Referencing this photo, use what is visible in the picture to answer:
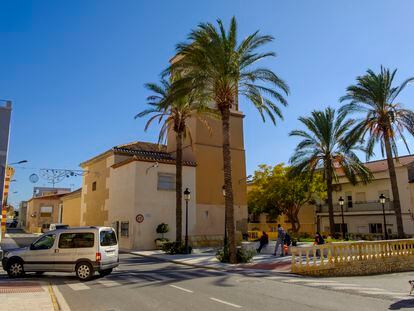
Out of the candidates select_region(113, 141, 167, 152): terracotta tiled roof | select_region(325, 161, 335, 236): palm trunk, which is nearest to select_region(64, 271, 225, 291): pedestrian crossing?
select_region(325, 161, 335, 236): palm trunk

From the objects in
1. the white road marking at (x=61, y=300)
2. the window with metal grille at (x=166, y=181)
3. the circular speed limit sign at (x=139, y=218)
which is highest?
the window with metal grille at (x=166, y=181)

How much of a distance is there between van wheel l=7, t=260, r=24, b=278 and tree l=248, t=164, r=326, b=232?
3178cm

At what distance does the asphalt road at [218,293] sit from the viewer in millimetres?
9016

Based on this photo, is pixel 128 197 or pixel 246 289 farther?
pixel 128 197

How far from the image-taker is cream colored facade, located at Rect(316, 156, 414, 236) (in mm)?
39875

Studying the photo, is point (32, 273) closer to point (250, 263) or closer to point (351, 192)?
point (250, 263)

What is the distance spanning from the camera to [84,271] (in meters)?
13.2

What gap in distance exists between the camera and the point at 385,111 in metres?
26.0

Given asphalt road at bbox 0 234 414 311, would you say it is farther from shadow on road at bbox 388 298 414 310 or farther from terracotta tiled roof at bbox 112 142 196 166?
terracotta tiled roof at bbox 112 142 196 166

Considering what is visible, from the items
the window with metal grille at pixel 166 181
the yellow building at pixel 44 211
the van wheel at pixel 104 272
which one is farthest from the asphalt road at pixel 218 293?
the yellow building at pixel 44 211

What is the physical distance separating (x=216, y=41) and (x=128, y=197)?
15970 mm

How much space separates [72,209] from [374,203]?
3821 cm

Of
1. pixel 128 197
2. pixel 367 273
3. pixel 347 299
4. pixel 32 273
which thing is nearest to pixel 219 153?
pixel 128 197

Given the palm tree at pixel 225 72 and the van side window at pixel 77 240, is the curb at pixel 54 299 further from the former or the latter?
the palm tree at pixel 225 72
